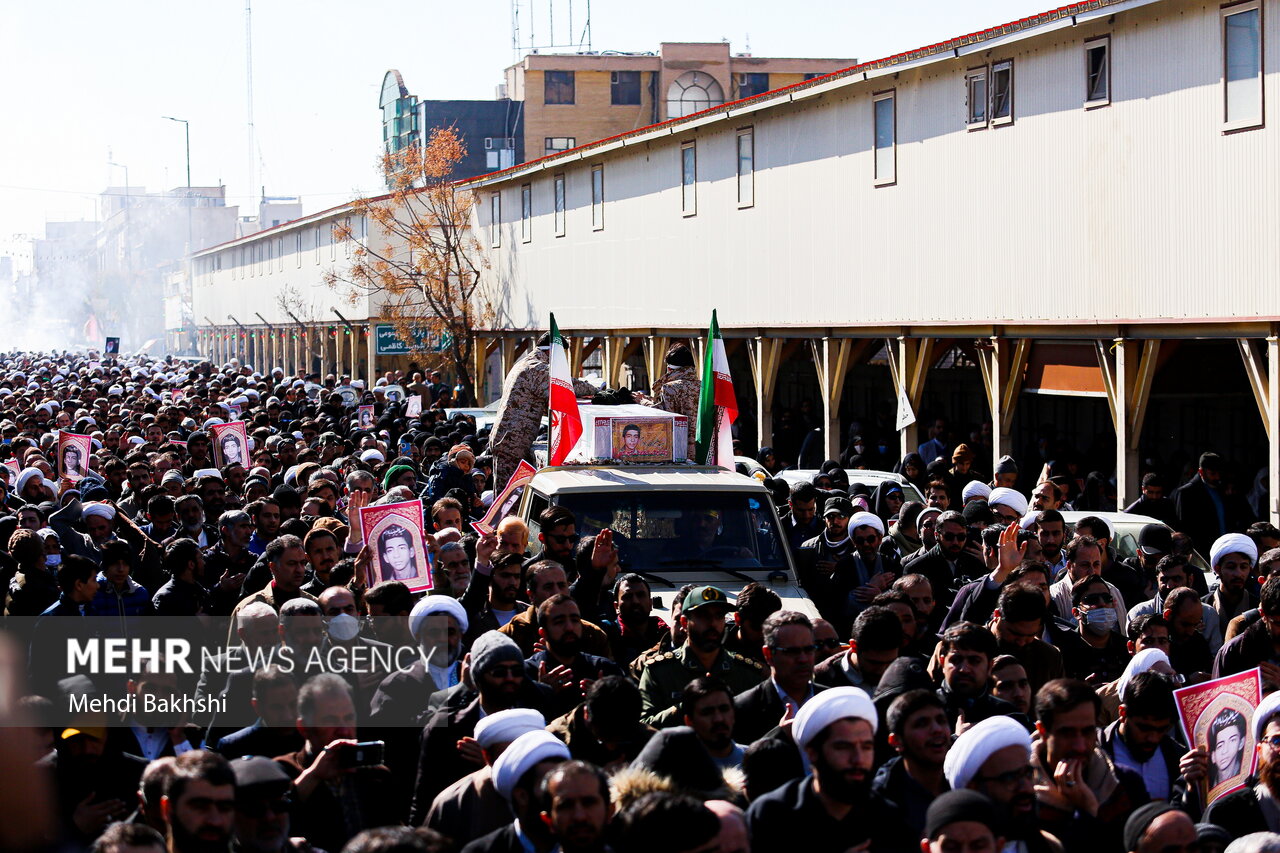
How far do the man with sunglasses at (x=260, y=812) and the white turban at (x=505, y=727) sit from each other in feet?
2.47

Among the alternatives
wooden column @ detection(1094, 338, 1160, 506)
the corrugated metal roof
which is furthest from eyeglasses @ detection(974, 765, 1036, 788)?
the corrugated metal roof

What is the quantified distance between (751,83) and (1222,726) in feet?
234

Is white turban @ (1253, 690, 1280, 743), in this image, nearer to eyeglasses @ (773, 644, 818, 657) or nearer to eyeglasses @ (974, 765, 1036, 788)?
eyeglasses @ (974, 765, 1036, 788)

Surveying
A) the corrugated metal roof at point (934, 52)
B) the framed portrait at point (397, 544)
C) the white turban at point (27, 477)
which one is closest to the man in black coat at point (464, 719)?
the framed portrait at point (397, 544)

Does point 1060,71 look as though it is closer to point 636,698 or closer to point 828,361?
point 828,361

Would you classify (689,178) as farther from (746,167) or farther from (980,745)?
(980,745)

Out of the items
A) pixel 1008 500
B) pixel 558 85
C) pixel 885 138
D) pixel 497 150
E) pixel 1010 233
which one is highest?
pixel 558 85

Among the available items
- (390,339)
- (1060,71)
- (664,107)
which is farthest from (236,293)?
(1060,71)

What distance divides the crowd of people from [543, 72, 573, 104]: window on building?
212ft

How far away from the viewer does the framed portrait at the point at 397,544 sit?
35.2 ft

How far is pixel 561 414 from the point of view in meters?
13.0

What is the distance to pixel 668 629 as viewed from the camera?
890cm

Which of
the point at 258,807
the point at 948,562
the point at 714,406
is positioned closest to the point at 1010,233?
the point at 714,406

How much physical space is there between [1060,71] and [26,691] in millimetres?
16601
